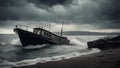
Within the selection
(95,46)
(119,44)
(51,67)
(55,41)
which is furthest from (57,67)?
(55,41)

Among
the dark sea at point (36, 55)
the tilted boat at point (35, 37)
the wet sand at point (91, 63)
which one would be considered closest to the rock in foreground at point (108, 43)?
the dark sea at point (36, 55)

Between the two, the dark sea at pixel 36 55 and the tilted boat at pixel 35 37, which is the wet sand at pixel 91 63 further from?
the tilted boat at pixel 35 37

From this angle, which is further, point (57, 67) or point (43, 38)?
point (43, 38)

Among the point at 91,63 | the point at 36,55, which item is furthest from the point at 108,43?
the point at 91,63

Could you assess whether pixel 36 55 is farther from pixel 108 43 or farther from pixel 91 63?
pixel 91 63

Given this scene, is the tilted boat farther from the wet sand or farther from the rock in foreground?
the wet sand

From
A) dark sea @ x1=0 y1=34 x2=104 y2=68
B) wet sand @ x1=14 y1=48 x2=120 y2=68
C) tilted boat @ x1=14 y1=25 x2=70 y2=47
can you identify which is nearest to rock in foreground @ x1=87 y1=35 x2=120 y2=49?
dark sea @ x1=0 y1=34 x2=104 y2=68

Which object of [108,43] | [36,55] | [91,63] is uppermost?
[108,43]

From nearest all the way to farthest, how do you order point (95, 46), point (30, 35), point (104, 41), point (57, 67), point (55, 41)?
point (57, 67) < point (104, 41) < point (95, 46) < point (30, 35) < point (55, 41)

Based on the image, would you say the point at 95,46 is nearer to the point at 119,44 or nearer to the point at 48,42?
the point at 119,44

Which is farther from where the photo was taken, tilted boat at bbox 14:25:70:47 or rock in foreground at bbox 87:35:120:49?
tilted boat at bbox 14:25:70:47

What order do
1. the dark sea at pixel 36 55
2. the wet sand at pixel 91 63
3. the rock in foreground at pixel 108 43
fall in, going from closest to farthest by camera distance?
the wet sand at pixel 91 63 < the dark sea at pixel 36 55 < the rock in foreground at pixel 108 43
